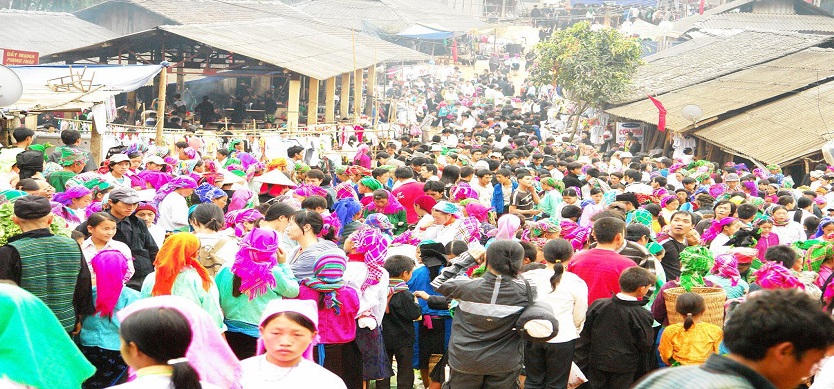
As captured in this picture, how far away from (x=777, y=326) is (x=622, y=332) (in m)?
3.84

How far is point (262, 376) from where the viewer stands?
4.34 metres

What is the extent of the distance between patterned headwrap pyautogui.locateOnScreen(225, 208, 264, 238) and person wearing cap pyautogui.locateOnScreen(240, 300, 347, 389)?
11.5 ft

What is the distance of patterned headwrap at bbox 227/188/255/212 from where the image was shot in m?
9.79

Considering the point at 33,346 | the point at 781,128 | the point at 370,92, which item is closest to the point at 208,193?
the point at 33,346

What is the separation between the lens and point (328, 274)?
21.5ft

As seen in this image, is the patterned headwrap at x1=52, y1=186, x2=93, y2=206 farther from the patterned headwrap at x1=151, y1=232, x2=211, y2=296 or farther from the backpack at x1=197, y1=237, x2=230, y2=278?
the patterned headwrap at x1=151, y1=232, x2=211, y2=296

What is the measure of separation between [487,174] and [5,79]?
5.34m

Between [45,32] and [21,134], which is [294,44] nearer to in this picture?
[45,32]

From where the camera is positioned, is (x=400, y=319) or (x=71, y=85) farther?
(x=71, y=85)

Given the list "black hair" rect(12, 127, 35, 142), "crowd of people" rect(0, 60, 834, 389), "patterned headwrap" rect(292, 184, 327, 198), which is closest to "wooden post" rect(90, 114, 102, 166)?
"black hair" rect(12, 127, 35, 142)

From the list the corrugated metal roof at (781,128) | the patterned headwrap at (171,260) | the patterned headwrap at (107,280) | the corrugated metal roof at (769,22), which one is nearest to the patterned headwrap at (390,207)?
the patterned headwrap at (107,280)

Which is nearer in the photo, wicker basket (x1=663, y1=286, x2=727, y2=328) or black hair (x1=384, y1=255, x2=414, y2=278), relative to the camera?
wicker basket (x1=663, y1=286, x2=727, y2=328)

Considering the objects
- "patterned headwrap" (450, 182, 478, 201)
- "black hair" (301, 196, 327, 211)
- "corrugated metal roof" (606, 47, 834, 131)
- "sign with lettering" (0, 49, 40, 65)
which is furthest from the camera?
"corrugated metal roof" (606, 47, 834, 131)

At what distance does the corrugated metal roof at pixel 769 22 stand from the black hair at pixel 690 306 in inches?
1335
